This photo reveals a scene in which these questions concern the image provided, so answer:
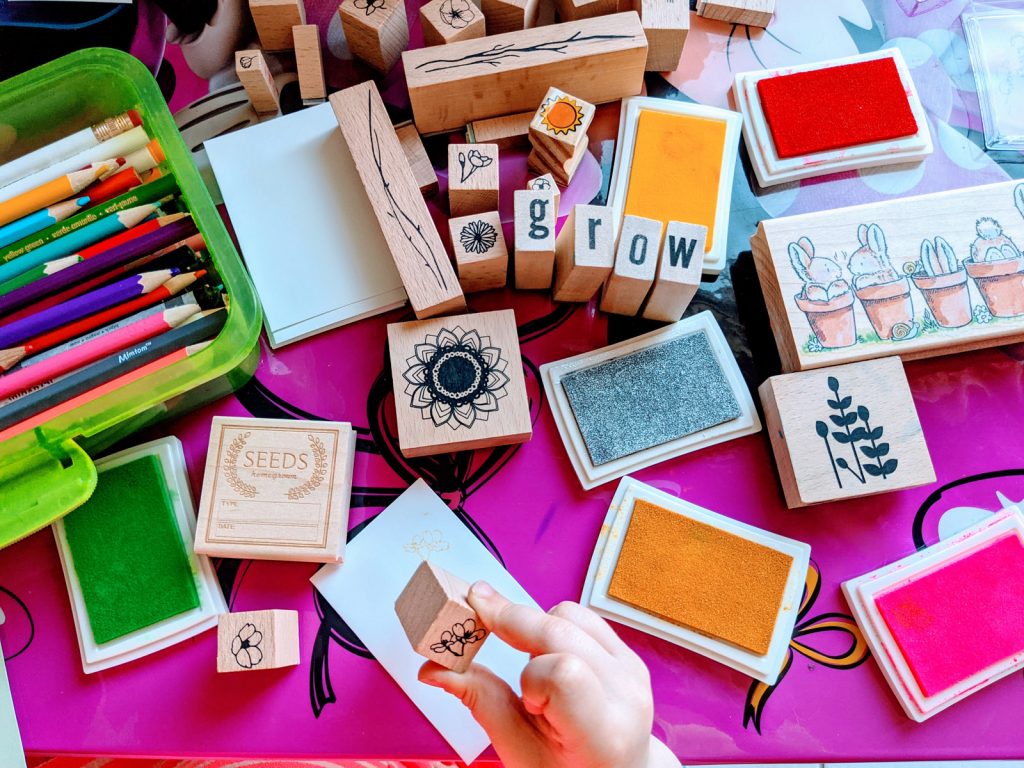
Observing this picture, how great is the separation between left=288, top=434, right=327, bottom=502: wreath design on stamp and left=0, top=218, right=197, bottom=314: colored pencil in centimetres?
23

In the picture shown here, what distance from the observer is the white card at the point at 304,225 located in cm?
79

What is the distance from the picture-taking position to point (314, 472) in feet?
2.41

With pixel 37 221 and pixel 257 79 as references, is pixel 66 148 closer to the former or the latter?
pixel 37 221

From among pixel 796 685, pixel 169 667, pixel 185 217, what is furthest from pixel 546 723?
pixel 185 217

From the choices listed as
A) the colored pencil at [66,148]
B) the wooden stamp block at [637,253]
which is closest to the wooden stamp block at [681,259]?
the wooden stamp block at [637,253]

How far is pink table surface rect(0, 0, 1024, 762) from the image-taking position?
0.71 meters

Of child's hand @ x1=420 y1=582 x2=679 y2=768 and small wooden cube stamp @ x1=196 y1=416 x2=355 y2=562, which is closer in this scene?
child's hand @ x1=420 y1=582 x2=679 y2=768

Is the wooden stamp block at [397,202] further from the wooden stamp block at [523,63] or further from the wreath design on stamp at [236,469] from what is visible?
the wreath design on stamp at [236,469]

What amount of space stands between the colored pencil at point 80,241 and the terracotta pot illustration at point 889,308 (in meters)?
0.69

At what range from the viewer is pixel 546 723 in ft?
1.98

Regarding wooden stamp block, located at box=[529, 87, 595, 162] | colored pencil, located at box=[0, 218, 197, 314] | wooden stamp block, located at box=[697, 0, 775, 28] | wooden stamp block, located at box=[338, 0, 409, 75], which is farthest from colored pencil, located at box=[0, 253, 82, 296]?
wooden stamp block, located at box=[697, 0, 775, 28]

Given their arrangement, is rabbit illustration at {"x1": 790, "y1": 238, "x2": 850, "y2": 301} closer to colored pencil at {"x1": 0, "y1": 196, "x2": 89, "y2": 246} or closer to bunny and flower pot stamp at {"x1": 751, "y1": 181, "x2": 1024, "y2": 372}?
bunny and flower pot stamp at {"x1": 751, "y1": 181, "x2": 1024, "y2": 372}

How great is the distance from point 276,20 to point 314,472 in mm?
465

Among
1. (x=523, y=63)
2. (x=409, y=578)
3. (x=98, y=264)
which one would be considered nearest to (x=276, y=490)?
(x=409, y=578)
